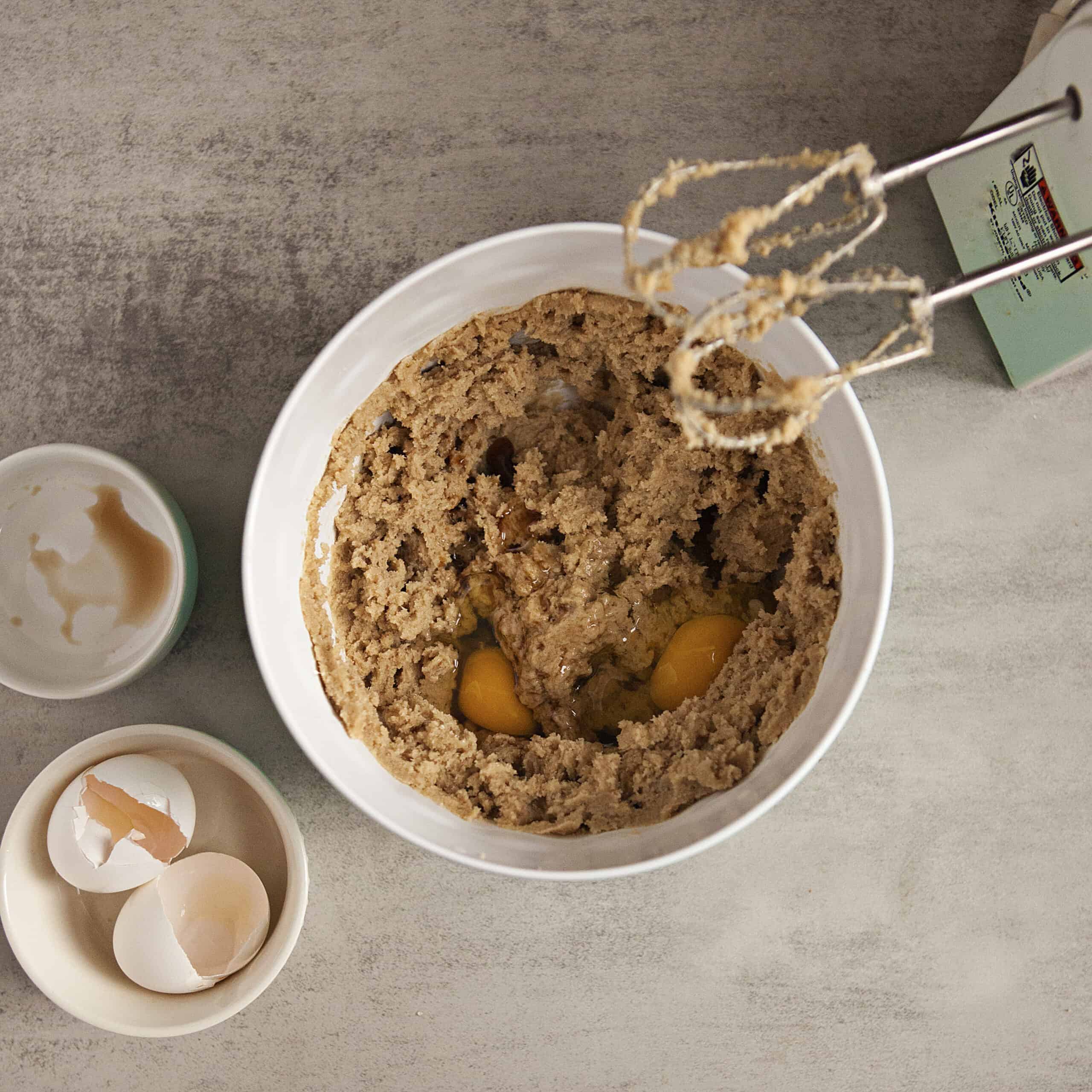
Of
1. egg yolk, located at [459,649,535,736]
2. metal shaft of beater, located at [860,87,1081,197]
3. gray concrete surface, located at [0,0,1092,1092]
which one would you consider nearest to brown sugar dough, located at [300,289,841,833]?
egg yolk, located at [459,649,535,736]

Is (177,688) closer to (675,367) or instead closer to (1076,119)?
(675,367)

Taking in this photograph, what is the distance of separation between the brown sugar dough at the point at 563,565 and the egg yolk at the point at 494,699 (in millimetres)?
18

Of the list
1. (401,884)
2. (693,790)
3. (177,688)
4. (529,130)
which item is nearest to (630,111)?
(529,130)

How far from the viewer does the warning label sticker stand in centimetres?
115

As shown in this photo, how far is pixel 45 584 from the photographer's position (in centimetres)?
139

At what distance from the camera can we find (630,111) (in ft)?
4.54

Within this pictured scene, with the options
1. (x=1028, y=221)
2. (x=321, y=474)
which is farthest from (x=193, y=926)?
(x=1028, y=221)

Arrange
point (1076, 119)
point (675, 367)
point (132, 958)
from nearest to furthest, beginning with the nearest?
point (675, 367), point (1076, 119), point (132, 958)

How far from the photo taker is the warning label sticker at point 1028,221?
1.15m

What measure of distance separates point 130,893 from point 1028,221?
5.23ft

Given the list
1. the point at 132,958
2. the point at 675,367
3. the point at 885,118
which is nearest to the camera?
the point at 675,367

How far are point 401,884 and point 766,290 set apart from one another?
1010mm

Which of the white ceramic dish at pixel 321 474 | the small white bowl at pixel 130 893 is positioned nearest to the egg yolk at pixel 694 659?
the white ceramic dish at pixel 321 474

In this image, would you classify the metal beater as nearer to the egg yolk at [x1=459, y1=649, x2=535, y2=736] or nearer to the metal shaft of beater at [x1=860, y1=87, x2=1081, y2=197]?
the metal shaft of beater at [x1=860, y1=87, x2=1081, y2=197]
